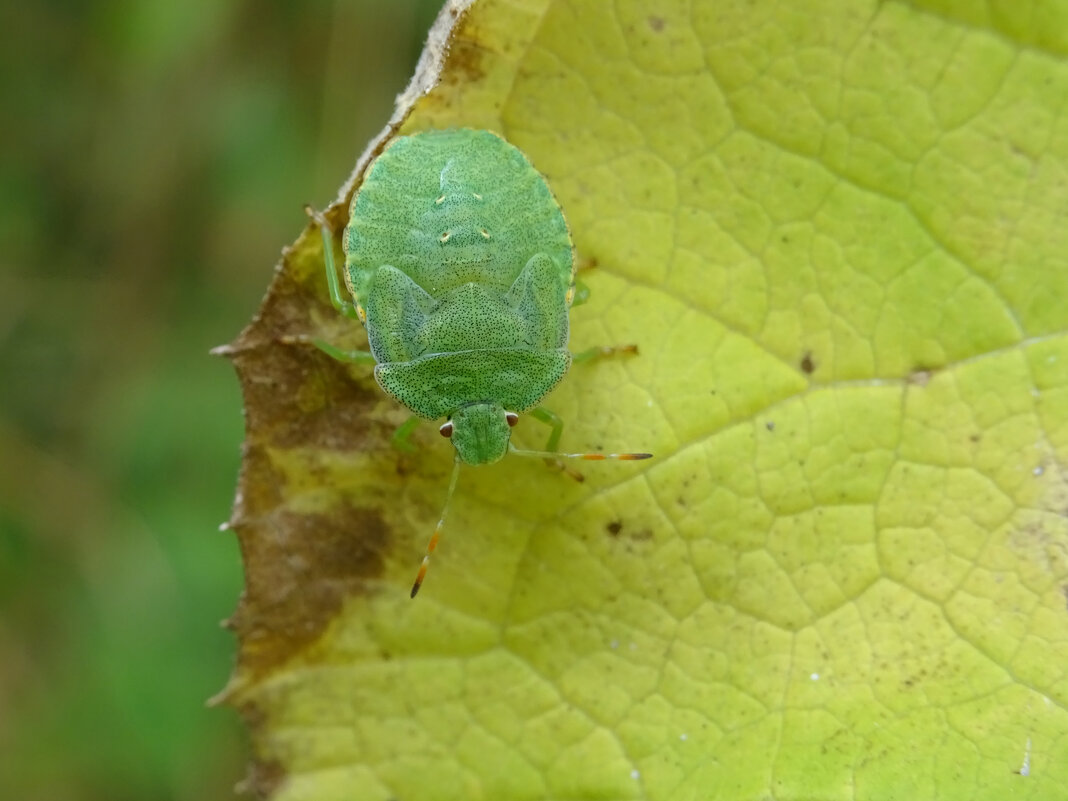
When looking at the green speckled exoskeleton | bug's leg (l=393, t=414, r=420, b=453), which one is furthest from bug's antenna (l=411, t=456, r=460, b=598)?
bug's leg (l=393, t=414, r=420, b=453)

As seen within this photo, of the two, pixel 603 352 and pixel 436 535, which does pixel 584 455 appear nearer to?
pixel 603 352

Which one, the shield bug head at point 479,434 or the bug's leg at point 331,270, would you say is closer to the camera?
the bug's leg at point 331,270

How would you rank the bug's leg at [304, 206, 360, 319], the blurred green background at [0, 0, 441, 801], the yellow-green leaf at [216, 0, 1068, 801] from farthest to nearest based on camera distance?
the blurred green background at [0, 0, 441, 801]
the bug's leg at [304, 206, 360, 319]
the yellow-green leaf at [216, 0, 1068, 801]

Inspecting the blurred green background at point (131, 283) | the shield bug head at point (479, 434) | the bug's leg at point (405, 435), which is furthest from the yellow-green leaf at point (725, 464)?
the blurred green background at point (131, 283)

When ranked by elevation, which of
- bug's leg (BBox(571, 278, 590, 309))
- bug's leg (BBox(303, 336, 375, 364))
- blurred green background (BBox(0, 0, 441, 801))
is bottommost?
blurred green background (BBox(0, 0, 441, 801))

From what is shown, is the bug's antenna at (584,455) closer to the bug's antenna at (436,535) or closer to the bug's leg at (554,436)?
the bug's leg at (554,436)

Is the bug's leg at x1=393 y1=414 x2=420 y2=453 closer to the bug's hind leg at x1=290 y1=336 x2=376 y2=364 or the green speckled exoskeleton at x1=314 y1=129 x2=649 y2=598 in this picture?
the green speckled exoskeleton at x1=314 y1=129 x2=649 y2=598

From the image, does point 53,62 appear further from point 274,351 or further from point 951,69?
point 951,69
